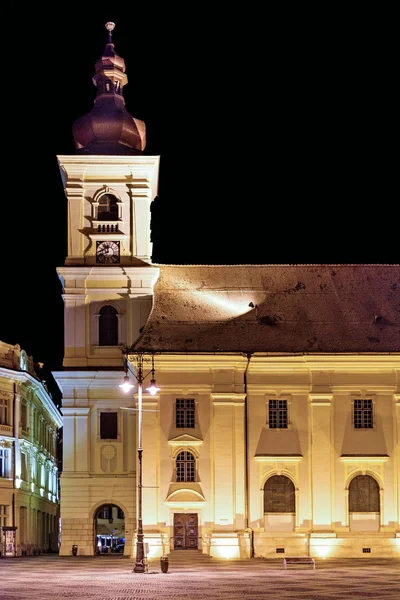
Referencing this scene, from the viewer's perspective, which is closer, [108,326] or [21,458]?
[108,326]

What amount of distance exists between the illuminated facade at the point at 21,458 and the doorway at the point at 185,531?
12.2 m

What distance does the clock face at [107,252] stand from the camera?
200 feet

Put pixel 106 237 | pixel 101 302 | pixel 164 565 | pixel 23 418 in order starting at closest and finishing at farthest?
pixel 164 565 < pixel 101 302 < pixel 106 237 < pixel 23 418

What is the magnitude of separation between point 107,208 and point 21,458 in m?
17.5

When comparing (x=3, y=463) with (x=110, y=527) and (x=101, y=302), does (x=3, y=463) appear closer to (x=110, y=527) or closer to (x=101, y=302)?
(x=110, y=527)

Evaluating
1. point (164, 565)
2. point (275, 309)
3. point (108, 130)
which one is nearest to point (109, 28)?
point (108, 130)

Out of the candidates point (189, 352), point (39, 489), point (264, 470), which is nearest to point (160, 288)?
point (189, 352)

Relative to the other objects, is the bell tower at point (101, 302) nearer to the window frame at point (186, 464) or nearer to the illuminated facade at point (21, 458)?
the window frame at point (186, 464)

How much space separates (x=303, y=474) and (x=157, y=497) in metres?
7.24

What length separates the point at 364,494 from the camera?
2244 inches

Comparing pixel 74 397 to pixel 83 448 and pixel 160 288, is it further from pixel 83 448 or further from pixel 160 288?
pixel 160 288

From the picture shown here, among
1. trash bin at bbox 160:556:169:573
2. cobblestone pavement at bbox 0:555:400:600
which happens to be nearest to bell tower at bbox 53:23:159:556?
cobblestone pavement at bbox 0:555:400:600

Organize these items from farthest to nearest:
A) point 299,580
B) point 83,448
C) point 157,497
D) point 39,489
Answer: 1. point 39,489
2. point 83,448
3. point 157,497
4. point 299,580

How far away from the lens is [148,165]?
201 ft
